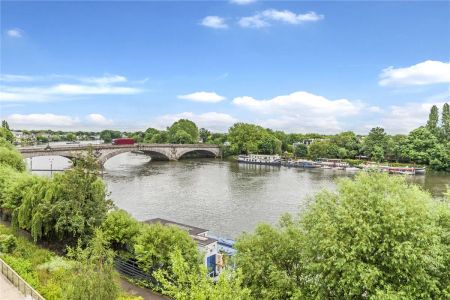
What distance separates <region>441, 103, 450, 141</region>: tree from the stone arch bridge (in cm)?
7631

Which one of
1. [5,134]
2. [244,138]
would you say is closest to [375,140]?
[244,138]

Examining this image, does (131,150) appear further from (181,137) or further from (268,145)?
(268,145)

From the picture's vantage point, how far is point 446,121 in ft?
378

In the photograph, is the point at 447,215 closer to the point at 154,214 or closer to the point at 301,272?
the point at 301,272

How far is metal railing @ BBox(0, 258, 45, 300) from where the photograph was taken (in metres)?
20.1

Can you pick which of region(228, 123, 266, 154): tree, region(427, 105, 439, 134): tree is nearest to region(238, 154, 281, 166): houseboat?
region(228, 123, 266, 154): tree

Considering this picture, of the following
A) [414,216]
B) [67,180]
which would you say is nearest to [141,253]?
[67,180]

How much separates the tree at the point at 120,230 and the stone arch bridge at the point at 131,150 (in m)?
44.2

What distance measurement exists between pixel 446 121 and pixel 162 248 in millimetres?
120138

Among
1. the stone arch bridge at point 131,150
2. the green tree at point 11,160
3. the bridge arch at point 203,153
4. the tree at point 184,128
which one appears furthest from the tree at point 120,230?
the tree at point 184,128

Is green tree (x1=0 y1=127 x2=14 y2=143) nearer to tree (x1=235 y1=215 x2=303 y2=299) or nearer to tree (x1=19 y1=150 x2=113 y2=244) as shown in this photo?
tree (x1=19 y1=150 x2=113 y2=244)

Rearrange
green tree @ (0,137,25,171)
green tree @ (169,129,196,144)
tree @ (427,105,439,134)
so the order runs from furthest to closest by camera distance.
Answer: green tree @ (169,129,196,144) < tree @ (427,105,439,134) < green tree @ (0,137,25,171)

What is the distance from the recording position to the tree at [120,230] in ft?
87.9

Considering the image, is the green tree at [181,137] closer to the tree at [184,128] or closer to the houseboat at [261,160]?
the tree at [184,128]
